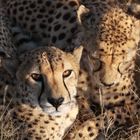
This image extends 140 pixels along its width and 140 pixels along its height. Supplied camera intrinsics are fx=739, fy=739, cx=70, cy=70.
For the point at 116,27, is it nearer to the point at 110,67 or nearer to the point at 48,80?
the point at 110,67

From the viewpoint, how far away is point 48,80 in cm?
449

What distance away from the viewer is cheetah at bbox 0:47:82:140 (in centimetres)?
450

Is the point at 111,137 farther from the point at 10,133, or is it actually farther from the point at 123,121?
the point at 10,133

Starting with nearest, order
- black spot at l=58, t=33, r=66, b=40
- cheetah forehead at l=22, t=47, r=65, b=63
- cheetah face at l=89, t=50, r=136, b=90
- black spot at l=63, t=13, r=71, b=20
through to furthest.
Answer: cheetah forehead at l=22, t=47, r=65, b=63
cheetah face at l=89, t=50, r=136, b=90
black spot at l=58, t=33, r=66, b=40
black spot at l=63, t=13, r=71, b=20

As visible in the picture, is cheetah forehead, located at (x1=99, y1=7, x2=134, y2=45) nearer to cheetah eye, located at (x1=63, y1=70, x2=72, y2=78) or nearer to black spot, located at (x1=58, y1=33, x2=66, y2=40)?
cheetah eye, located at (x1=63, y1=70, x2=72, y2=78)

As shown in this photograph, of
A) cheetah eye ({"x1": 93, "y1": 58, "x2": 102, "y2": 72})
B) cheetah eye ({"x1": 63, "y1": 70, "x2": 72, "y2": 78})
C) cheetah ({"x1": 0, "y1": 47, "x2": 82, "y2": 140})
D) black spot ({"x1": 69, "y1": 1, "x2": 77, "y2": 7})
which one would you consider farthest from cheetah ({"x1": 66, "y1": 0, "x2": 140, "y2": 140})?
cheetah eye ({"x1": 63, "y1": 70, "x2": 72, "y2": 78})

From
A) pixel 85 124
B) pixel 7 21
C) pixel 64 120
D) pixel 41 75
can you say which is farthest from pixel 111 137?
pixel 7 21

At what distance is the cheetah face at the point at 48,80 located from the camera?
4.48m

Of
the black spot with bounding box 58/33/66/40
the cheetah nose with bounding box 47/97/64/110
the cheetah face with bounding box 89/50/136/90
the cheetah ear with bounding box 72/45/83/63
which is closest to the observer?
the cheetah nose with bounding box 47/97/64/110

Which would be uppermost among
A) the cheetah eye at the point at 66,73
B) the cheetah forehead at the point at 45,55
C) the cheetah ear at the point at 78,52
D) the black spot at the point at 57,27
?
the cheetah forehead at the point at 45,55

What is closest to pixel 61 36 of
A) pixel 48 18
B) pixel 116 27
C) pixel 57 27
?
pixel 57 27

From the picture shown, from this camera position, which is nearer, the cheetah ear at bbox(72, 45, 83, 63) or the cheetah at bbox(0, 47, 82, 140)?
the cheetah at bbox(0, 47, 82, 140)

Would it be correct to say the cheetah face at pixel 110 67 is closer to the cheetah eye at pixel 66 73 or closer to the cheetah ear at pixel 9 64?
the cheetah eye at pixel 66 73

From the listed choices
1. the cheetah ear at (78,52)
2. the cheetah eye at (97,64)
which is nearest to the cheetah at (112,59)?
the cheetah eye at (97,64)
